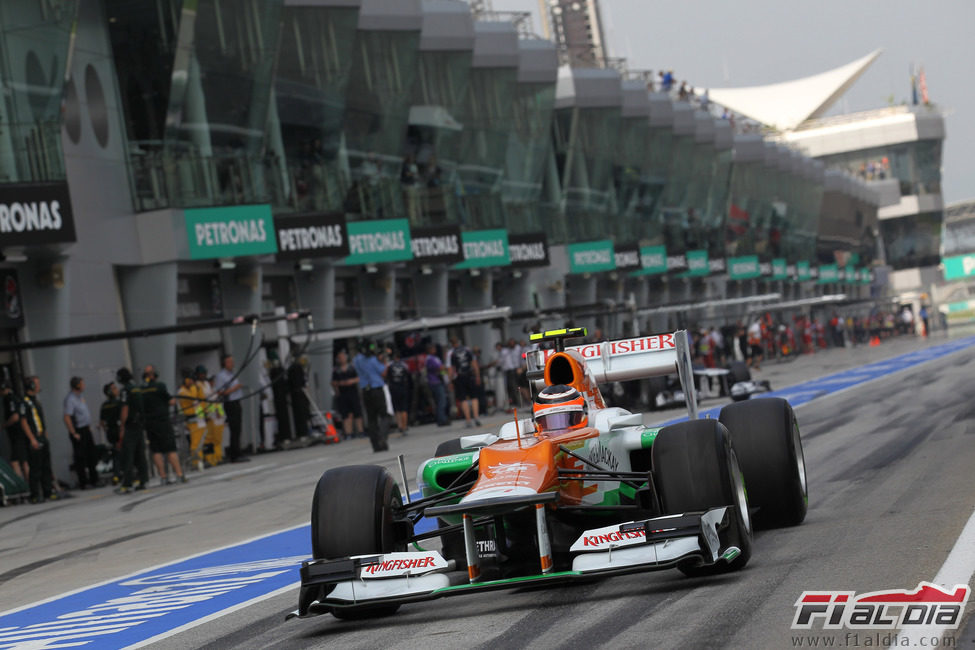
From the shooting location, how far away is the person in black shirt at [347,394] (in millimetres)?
30469

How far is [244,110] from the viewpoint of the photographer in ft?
103

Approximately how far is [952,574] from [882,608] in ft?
3.10

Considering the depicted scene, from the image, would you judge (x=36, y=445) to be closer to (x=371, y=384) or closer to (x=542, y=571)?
(x=371, y=384)

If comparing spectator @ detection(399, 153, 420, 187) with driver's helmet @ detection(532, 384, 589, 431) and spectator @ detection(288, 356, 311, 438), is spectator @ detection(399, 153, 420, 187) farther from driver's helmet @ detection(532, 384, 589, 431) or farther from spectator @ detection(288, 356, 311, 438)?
driver's helmet @ detection(532, 384, 589, 431)

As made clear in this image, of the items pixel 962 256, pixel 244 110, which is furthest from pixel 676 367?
pixel 962 256

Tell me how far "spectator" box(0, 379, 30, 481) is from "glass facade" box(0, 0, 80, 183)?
3.52m

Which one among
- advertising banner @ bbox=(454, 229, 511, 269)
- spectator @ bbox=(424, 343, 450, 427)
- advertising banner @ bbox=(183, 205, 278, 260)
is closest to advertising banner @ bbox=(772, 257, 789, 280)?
advertising banner @ bbox=(454, 229, 511, 269)

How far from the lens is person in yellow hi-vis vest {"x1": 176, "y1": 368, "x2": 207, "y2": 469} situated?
2409 cm

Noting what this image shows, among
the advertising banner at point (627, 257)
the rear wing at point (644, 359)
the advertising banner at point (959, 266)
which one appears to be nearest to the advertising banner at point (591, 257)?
the advertising banner at point (627, 257)

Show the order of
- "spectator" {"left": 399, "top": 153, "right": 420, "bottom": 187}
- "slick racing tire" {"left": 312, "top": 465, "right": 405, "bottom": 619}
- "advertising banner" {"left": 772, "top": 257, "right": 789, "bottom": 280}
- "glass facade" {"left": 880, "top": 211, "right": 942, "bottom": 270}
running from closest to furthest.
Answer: "slick racing tire" {"left": 312, "top": 465, "right": 405, "bottom": 619} → "spectator" {"left": 399, "top": 153, "right": 420, "bottom": 187} → "advertising banner" {"left": 772, "top": 257, "right": 789, "bottom": 280} → "glass facade" {"left": 880, "top": 211, "right": 942, "bottom": 270}

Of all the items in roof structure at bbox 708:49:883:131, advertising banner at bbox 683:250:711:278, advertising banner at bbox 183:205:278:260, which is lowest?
advertising banner at bbox 683:250:711:278

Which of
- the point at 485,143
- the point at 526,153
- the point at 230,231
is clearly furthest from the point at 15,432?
the point at 526,153

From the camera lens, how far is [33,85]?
23688 mm

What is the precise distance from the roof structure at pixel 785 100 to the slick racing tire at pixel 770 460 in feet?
395
